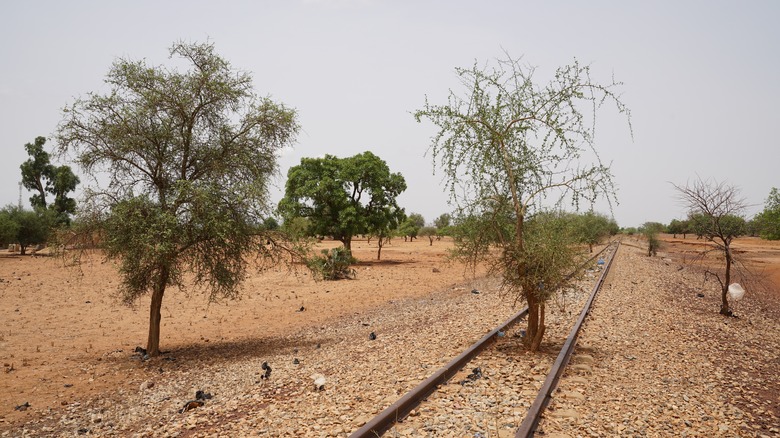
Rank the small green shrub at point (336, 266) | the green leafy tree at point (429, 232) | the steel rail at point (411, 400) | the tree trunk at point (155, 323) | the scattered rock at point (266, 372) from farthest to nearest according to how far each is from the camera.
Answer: the green leafy tree at point (429, 232) < the small green shrub at point (336, 266) < the tree trunk at point (155, 323) < the scattered rock at point (266, 372) < the steel rail at point (411, 400)

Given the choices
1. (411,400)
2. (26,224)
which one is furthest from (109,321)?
(26,224)

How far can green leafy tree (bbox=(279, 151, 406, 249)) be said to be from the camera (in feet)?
133

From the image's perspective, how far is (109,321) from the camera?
1666 centimetres

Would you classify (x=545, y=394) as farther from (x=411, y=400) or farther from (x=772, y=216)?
(x=772, y=216)

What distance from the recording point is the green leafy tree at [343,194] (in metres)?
40.4

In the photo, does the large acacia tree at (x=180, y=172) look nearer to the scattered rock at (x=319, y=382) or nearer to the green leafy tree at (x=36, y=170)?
Result: the scattered rock at (x=319, y=382)

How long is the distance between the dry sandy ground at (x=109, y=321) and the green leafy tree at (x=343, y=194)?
11.2 meters

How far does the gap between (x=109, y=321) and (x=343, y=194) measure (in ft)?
81.7

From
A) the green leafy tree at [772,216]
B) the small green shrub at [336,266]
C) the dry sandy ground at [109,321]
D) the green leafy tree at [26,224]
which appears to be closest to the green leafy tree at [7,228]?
the green leafy tree at [26,224]

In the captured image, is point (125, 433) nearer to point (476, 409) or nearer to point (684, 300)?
point (476, 409)

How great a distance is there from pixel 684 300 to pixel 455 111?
575 inches

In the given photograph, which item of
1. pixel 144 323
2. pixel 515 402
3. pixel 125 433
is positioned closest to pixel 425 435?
pixel 515 402

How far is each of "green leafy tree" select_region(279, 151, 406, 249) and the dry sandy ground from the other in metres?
11.2

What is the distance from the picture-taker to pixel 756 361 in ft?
34.3
